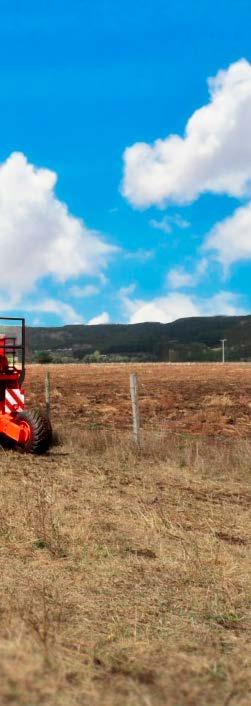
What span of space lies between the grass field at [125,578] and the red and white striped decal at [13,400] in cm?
109

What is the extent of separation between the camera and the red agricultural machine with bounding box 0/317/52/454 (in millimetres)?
12156

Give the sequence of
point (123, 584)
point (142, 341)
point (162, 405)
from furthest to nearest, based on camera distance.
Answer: point (142, 341) < point (162, 405) < point (123, 584)

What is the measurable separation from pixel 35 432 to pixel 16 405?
3.85ft

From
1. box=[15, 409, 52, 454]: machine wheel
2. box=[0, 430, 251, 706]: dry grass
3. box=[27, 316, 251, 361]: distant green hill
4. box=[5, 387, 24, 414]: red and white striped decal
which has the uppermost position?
box=[27, 316, 251, 361]: distant green hill

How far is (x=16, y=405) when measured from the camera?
1302cm

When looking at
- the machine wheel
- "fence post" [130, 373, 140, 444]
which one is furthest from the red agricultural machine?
"fence post" [130, 373, 140, 444]

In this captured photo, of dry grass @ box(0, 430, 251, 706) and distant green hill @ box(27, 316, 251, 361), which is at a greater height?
distant green hill @ box(27, 316, 251, 361)

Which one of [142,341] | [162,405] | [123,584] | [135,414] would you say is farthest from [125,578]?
[142,341]

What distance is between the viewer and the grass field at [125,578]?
9.87ft

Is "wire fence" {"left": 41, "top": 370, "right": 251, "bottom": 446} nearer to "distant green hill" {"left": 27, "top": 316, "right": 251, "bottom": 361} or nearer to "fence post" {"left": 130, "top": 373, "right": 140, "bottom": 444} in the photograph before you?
"fence post" {"left": 130, "top": 373, "right": 140, "bottom": 444}

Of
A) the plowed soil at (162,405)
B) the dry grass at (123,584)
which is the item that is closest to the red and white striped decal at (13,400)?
the dry grass at (123,584)

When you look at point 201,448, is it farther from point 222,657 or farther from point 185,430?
point 222,657

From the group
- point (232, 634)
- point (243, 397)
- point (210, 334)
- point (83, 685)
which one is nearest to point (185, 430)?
point (243, 397)

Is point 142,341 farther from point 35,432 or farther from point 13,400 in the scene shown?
point 35,432
